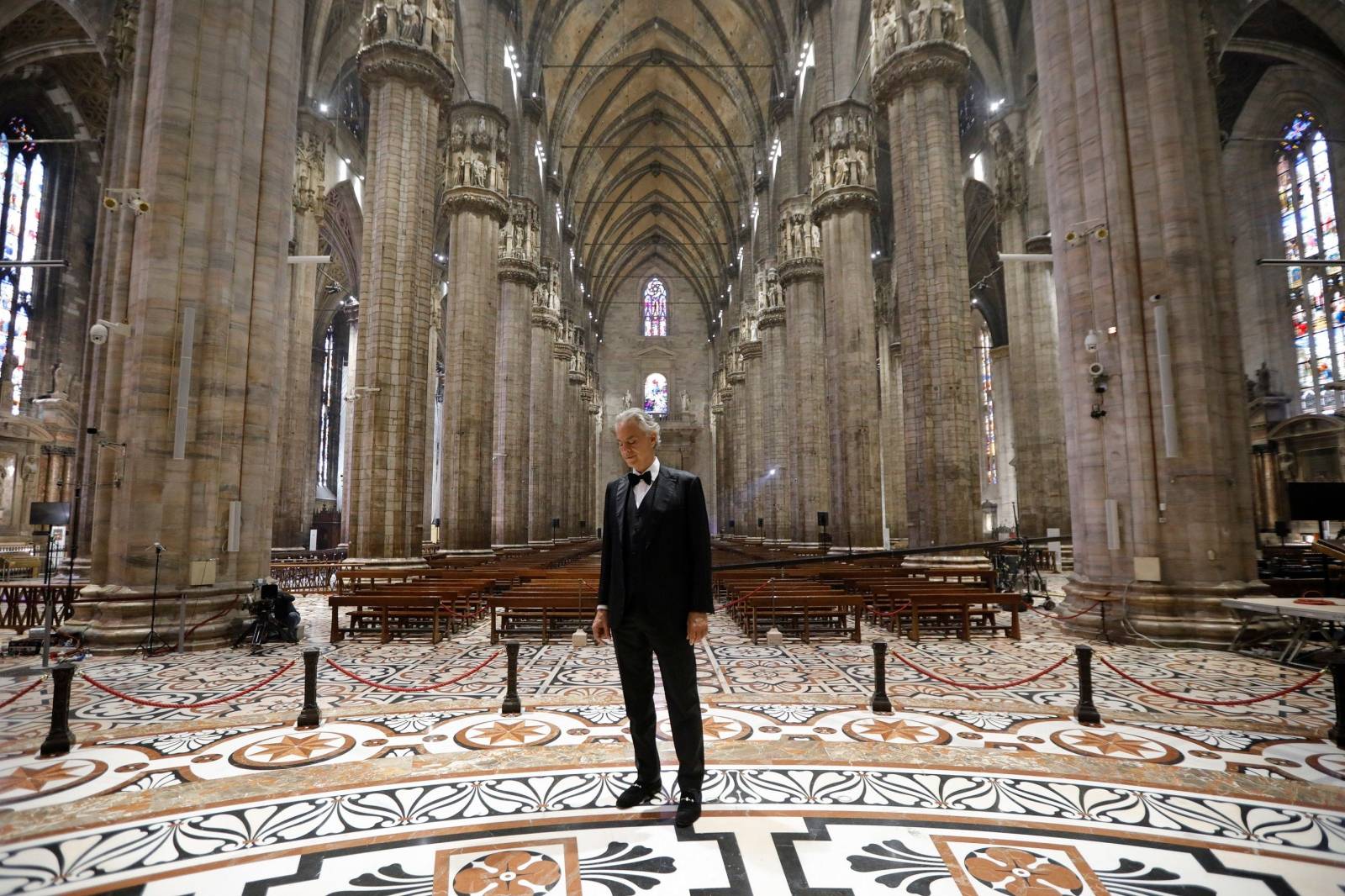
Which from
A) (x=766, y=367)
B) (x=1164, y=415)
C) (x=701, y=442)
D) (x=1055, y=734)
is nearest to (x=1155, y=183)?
(x=1164, y=415)

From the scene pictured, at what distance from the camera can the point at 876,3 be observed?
14750mm

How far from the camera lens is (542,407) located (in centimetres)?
2961

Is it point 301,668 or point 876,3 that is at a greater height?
point 876,3

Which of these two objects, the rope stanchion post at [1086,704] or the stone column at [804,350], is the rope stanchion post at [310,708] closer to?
the rope stanchion post at [1086,704]

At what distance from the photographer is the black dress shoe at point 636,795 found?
3.13 m

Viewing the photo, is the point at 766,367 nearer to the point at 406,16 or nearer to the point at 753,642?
the point at 406,16

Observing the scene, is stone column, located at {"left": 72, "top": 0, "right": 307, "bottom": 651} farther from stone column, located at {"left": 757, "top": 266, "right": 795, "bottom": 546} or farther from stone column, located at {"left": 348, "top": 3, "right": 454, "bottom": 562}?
stone column, located at {"left": 757, "top": 266, "right": 795, "bottom": 546}

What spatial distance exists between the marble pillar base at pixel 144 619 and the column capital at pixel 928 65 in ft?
52.0

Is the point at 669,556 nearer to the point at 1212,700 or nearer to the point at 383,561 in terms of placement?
the point at 1212,700

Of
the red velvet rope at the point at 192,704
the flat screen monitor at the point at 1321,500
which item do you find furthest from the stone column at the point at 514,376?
the flat screen monitor at the point at 1321,500

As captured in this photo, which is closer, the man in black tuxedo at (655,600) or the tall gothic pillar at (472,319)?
the man in black tuxedo at (655,600)

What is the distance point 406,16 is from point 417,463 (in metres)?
9.16

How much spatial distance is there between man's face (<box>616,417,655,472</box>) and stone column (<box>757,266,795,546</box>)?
24.7 m

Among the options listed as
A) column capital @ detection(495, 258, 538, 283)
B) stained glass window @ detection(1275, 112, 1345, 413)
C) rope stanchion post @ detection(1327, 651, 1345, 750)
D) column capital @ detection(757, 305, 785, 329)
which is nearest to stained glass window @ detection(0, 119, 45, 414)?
column capital @ detection(495, 258, 538, 283)
